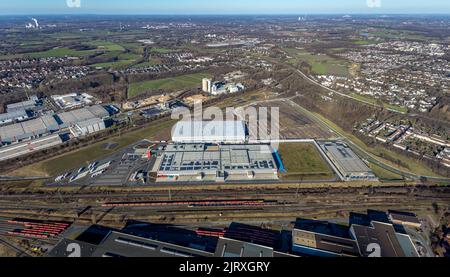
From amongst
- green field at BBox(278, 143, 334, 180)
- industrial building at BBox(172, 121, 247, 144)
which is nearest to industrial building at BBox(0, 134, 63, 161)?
industrial building at BBox(172, 121, 247, 144)

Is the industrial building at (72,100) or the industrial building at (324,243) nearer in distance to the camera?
the industrial building at (324,243)

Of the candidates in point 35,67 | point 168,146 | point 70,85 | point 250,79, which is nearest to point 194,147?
point 168,146

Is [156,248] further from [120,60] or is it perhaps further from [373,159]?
[120,60]

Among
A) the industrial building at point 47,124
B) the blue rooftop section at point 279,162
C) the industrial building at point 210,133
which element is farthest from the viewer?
the industrial building at point 47,124

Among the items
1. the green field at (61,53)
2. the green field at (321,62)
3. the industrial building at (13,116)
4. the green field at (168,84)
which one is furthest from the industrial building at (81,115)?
the green field at (61,53)

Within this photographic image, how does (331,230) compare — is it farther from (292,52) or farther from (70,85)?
(292,52)

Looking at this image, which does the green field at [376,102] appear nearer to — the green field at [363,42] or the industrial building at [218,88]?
the industrial building at [218,88]

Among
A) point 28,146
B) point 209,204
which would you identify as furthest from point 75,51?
point 209,204

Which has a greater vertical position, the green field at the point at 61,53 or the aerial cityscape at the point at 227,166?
the green field at the point at 61,53
